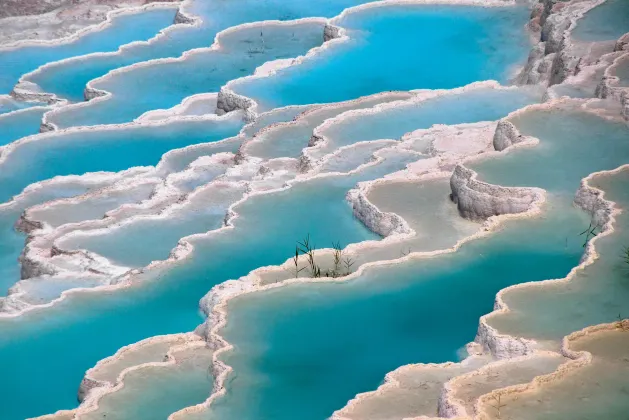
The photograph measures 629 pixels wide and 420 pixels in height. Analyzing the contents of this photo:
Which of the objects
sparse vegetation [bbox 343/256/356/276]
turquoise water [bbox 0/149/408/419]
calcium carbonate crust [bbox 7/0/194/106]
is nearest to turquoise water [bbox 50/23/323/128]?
calcium carbonate crust [bbox 7/0/194/106]

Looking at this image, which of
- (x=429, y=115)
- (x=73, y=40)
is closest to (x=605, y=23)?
(x=429, y=115)

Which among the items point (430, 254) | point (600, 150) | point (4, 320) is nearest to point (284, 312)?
point (430, 254)

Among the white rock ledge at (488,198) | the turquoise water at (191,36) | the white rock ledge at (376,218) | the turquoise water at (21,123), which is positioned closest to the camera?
the white rock ledge at (488,198)

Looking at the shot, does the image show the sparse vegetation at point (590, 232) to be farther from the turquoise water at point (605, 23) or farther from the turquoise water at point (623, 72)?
the turquoise water at point (605, 23)

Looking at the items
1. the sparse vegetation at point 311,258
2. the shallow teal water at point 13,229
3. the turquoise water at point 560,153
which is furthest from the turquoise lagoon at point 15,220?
the turquoise water at point 560,153

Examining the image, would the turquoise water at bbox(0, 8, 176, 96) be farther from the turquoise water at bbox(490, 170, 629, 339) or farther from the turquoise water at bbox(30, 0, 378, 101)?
the turquoise water at bbox(490, 170, 629, 339)

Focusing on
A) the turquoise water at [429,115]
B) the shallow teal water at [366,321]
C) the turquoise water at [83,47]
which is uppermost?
the shallow teal water at [366,321]
